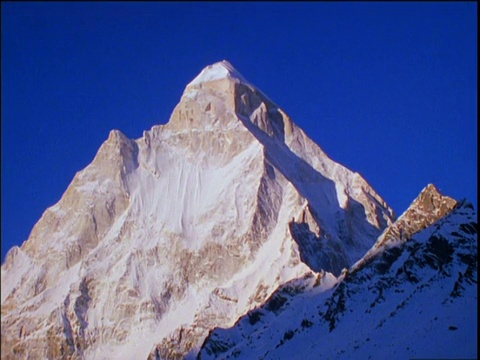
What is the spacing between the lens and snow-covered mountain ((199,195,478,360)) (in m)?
131

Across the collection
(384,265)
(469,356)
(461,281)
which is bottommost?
(469,356)

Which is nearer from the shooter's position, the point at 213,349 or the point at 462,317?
the point at 462,317

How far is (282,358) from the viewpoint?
15362cm

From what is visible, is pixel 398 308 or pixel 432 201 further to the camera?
pixel 432 201

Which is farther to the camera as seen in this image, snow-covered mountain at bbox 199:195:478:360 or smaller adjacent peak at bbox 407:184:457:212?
smaller adjacent peak at bbox 407:184:457:212

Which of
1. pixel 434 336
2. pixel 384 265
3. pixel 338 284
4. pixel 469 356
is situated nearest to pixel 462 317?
pixel 434 336

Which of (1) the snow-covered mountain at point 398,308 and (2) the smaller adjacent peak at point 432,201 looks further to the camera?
(2) the smaller adjacent peak at point 432,201

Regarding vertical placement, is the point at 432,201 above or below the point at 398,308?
above

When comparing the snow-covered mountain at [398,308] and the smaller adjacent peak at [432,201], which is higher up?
the smaller adjacent peak at [432,201]

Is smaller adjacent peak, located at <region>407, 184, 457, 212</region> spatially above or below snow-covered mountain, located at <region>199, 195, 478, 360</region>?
above

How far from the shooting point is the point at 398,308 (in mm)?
142375

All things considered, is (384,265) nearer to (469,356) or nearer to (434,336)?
(434,336)

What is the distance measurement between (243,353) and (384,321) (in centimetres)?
2836

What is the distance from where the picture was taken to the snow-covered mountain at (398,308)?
131m
